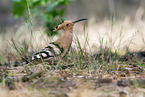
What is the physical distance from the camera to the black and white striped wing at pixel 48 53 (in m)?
2.46

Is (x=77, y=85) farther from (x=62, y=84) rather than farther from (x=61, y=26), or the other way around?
(x=61, y=26)

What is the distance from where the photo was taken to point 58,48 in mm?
2586

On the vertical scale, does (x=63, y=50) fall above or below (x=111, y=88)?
above

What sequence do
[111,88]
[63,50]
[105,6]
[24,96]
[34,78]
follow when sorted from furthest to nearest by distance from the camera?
[105,6], [63,50], [34,78], [111,88], [24,96]

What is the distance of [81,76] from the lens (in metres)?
2.07

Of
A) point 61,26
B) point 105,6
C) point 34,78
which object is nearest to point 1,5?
point 105,6

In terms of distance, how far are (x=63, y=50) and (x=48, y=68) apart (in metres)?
0.35

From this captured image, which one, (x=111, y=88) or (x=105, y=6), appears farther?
(x=105, y=6)

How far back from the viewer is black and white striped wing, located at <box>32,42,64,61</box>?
96.7 inches

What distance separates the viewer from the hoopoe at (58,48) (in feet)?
8.11

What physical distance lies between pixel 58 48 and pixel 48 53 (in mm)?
167

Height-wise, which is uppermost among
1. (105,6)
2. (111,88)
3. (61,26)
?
(105,6)

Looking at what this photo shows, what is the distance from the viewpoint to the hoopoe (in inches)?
97.3

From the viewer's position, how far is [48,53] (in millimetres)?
2492
